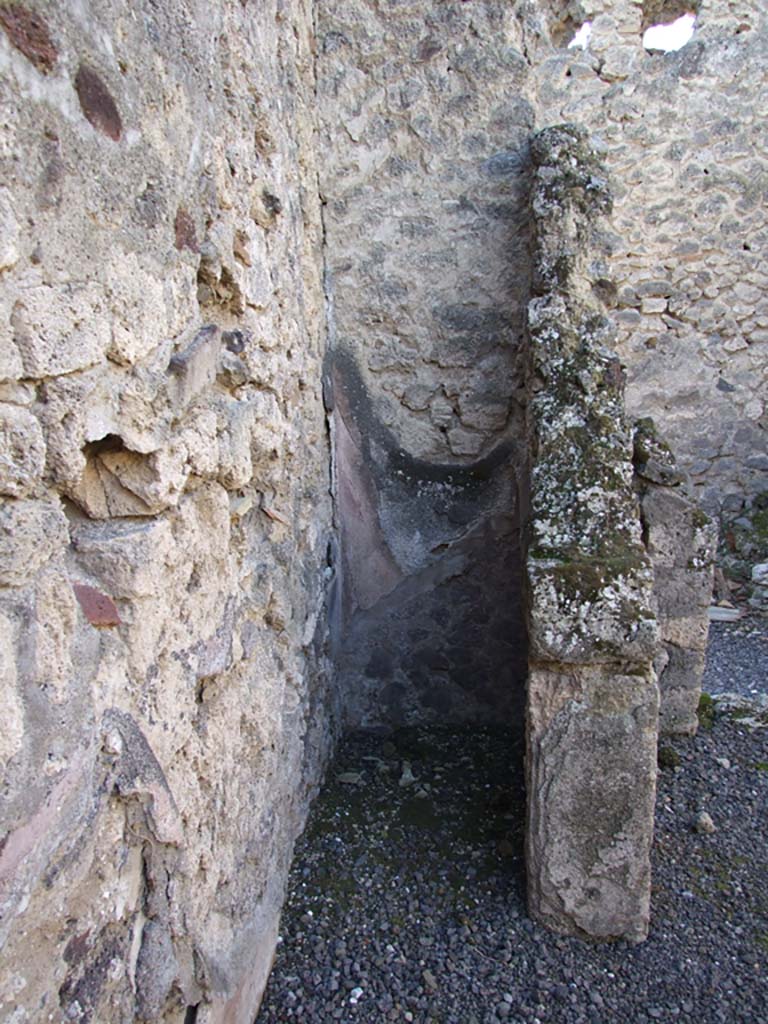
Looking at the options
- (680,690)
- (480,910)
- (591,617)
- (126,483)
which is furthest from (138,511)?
(680,690)

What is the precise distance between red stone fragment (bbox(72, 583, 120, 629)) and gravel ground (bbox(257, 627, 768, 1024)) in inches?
54.8

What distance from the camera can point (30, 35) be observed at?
39.7 inches

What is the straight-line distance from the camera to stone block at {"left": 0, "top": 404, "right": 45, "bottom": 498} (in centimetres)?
99

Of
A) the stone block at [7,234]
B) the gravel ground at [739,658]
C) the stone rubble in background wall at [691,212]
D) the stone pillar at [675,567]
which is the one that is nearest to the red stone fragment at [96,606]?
the stone block at [7,234]

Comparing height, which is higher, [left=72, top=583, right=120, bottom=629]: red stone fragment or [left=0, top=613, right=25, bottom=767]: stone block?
[left=72, top=583, right=120, bottom=629]: red stone fragment

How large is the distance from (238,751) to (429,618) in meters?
1.53

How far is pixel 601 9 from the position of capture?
5.28 metres

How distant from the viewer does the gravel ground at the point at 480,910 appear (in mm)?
2111

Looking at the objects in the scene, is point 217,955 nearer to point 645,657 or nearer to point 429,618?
point 645,657

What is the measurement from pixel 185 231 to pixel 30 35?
0.56m

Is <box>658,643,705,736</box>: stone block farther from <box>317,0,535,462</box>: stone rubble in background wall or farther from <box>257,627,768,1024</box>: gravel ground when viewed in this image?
<box>317,0,535,462</box>: stone rubble in background wall

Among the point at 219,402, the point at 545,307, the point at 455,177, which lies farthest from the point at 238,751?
the point at 455,177

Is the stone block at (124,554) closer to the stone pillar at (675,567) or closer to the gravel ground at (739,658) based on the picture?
the stone pillar at (675,567)

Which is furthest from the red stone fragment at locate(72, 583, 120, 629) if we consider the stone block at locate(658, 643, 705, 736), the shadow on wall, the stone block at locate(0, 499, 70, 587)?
the stone block at locate(658, 643, 705, 736)
